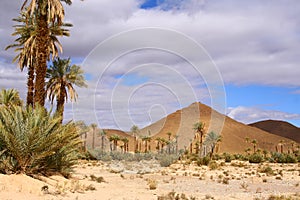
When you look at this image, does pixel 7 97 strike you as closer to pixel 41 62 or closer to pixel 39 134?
pixel 41 62

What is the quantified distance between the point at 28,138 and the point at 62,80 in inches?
782

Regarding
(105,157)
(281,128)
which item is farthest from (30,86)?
(281,128)

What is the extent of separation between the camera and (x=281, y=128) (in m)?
183

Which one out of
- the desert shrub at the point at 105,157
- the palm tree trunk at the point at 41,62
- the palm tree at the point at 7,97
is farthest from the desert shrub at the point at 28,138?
the desert shrub at the point at 105,157

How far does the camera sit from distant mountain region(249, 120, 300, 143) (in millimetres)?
169800

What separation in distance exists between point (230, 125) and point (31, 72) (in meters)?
143

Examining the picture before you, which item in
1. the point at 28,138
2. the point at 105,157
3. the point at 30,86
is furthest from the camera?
the point at 105,157

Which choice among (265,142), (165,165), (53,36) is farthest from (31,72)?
(265,142)

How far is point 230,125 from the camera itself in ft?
535

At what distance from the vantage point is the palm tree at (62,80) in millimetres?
32219

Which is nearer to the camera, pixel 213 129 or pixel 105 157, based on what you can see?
pixel 105 157

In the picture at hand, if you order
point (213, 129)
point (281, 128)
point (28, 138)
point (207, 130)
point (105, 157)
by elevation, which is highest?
point (281, 128)

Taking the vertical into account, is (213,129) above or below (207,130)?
above

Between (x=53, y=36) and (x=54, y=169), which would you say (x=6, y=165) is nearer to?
(x=54, y=169)
